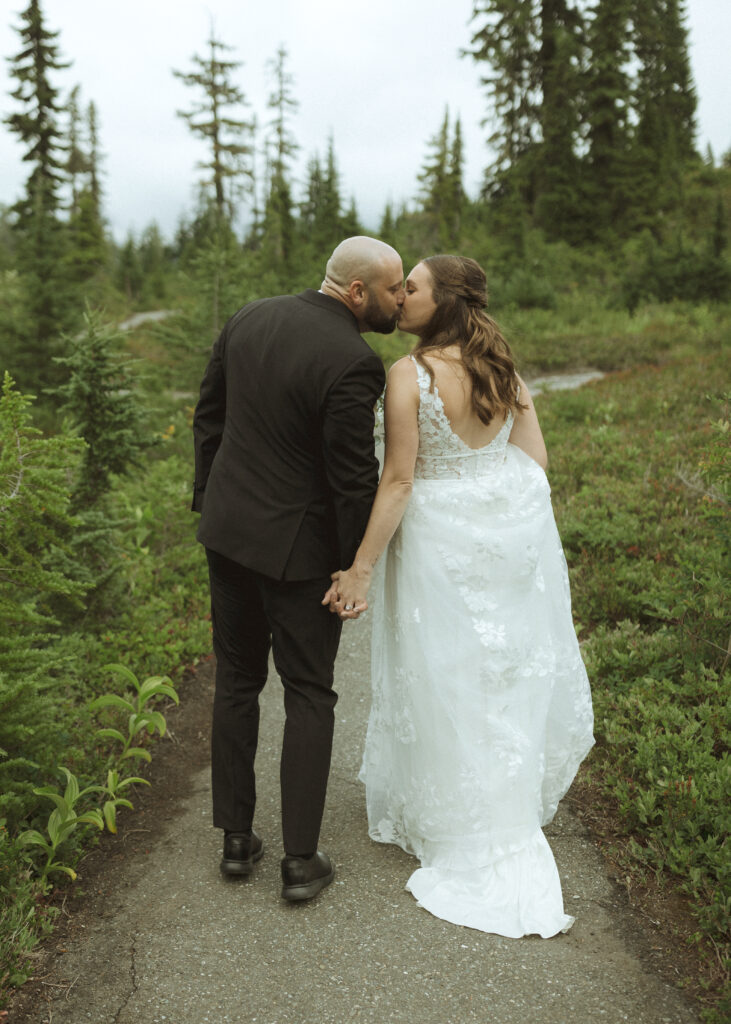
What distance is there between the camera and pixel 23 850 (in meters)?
3.16

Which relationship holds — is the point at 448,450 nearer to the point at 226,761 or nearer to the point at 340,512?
the point at 340,512

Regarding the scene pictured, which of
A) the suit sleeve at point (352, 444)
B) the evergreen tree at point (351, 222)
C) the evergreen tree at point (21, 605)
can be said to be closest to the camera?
the suit sleeve at point (352, 444)

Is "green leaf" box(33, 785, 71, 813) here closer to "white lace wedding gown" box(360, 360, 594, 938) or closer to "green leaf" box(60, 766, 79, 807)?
"green leaf" box(60, 766, 79, 807)

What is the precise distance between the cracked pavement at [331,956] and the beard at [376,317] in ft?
7.66

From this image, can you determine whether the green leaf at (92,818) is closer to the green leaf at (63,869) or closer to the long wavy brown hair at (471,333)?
the green leaf at (63,869)

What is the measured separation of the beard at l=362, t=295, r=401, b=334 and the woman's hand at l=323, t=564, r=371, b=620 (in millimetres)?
959

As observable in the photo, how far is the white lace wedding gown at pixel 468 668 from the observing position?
3.14 meters

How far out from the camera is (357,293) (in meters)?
2.96

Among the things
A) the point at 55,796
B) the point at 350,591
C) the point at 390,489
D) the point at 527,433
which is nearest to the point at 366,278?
the point at 390,489

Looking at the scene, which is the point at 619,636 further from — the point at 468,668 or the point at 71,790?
the point at 71,790

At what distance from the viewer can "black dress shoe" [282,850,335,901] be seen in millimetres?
3043

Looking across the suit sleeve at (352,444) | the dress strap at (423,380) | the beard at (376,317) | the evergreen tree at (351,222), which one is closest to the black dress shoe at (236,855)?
the suit sleeve at (352,444)

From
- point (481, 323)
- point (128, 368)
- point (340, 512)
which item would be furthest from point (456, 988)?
point (128, 368)

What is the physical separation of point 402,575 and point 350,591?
36cm
